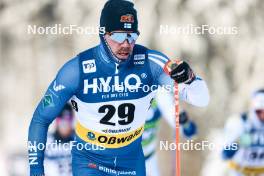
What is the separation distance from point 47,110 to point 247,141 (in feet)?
5.73

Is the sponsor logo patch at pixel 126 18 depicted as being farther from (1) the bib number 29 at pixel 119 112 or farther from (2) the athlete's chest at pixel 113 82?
(1) the bib number 29 at pixel 119 112

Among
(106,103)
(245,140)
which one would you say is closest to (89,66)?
(106,103)

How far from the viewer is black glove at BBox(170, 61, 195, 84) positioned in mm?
3807

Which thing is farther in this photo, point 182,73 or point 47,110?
point 47,110

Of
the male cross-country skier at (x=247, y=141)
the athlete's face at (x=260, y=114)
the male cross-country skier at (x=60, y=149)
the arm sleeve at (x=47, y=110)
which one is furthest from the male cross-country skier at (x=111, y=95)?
the athlete's face at (x=260, y=114)

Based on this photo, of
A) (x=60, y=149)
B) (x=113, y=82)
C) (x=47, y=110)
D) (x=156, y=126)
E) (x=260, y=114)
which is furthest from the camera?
(x=260, y=114)

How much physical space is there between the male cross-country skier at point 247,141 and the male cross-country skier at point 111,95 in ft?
2.76

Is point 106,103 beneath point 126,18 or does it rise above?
beneath

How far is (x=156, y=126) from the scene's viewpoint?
484cm

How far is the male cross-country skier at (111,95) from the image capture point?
3998 millimetres

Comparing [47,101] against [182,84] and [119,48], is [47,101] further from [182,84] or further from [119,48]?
[182,84]

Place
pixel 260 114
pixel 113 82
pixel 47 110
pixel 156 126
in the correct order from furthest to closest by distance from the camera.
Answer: pixel 260 114, pixel 156 126, pixel 113 82, pixel 47 110

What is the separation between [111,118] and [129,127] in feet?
0.41

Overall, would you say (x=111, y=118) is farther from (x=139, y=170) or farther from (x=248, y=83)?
(x=248, y=83)
